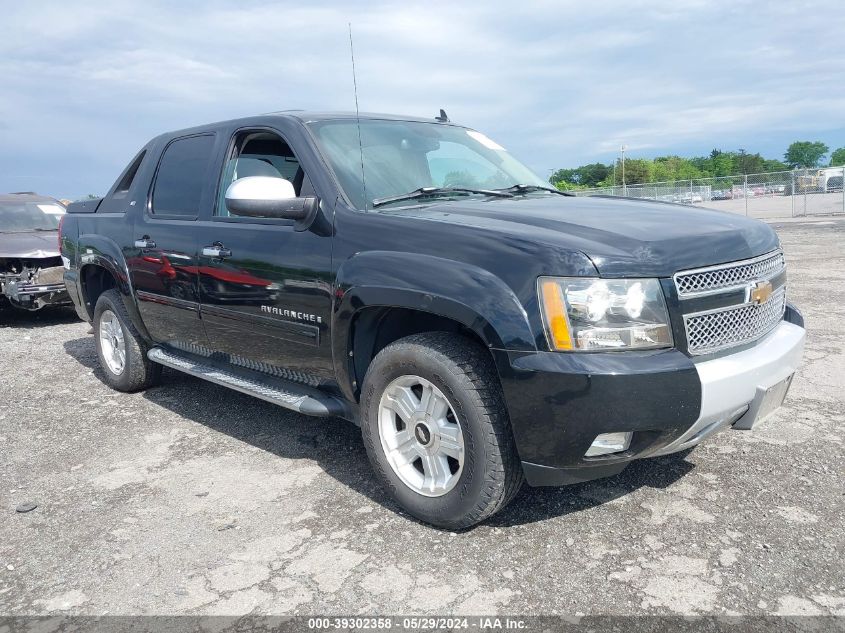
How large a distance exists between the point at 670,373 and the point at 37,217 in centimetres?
962

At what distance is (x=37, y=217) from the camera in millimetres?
9672

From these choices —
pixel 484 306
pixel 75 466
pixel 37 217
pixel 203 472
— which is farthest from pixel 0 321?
pixel 484 306

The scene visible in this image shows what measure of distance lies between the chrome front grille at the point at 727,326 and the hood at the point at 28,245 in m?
8.17

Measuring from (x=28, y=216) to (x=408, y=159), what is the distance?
7906mm

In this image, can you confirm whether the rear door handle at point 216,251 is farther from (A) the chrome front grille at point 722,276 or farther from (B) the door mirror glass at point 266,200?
(A) the chrome front grille at point 722,276

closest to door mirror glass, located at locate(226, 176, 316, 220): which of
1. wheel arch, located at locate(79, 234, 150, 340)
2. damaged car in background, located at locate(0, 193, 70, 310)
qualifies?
wheel arch, located at locate(79, 234, 150, 340)

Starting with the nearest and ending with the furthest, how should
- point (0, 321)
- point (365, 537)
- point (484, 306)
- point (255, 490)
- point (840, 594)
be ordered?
point (840, 594) < point (484, 306) < point (365, 537) < point (255, 490) < point (0, 321)

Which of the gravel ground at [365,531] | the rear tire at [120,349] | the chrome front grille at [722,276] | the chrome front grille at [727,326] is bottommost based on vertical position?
the gravel ground at [365,531]

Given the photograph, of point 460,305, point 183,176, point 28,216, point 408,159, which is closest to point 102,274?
point 183,176

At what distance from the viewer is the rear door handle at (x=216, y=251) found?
12.6 feet

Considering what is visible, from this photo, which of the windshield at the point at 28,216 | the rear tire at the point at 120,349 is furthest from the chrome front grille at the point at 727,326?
the windshield at the point at 28,216

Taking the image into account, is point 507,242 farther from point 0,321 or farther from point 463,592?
point 0,321

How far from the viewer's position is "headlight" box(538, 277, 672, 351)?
255 centimetres

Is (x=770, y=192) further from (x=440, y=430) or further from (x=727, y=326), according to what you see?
(x=440, y=430)
